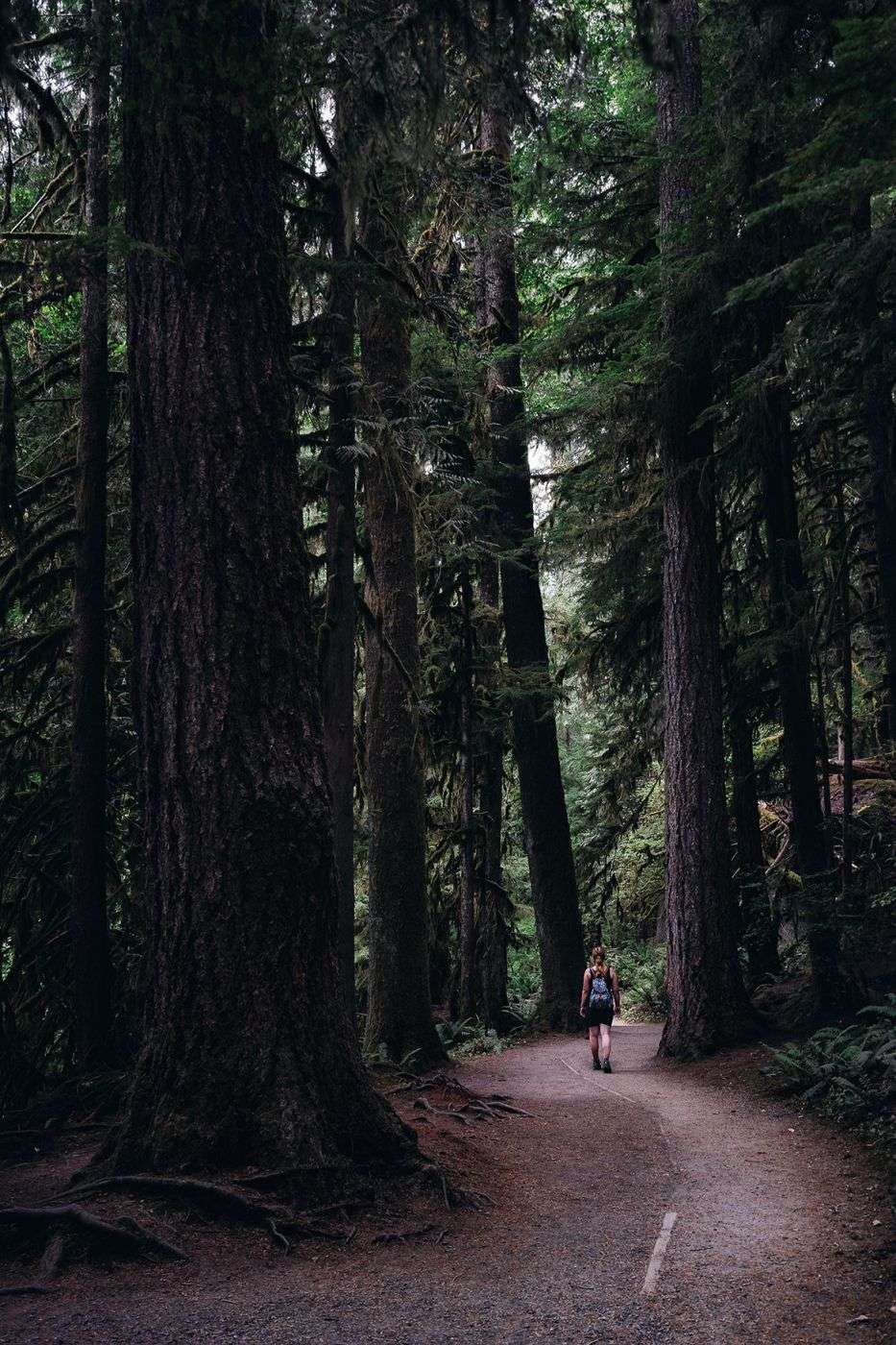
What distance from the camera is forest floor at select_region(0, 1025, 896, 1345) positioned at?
427 centimetres

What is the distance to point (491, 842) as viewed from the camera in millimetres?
18031

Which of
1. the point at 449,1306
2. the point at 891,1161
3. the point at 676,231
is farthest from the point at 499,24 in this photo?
the point at 891,1161

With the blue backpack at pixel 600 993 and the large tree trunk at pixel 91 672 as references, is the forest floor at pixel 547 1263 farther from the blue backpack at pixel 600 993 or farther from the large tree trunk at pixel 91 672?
the blue backpack at pixel 600 993

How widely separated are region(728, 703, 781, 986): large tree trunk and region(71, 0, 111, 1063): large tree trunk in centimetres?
912

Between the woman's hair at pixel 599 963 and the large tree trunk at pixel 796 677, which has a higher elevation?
the large tree trunk at pixel 796 677

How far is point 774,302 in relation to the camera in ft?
38.2

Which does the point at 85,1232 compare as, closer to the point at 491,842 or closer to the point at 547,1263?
the point at 547,1263

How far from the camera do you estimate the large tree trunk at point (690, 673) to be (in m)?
12.1

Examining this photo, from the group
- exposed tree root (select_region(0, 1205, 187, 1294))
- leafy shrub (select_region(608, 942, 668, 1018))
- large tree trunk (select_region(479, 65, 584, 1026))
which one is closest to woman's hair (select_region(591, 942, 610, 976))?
large tree trunk (select_region(479, 65, 584, 1026))

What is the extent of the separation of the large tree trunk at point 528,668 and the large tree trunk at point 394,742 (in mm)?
3849

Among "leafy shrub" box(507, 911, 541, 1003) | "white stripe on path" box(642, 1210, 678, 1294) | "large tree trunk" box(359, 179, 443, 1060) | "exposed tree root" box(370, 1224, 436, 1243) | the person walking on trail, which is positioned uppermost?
"large tree trunk" box(359, 179, 443, 1060)

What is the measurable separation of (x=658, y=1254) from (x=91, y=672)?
6.11 meters

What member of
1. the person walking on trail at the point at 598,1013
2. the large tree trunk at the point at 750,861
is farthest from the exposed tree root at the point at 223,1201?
the large tree trunk at the point at 750,861

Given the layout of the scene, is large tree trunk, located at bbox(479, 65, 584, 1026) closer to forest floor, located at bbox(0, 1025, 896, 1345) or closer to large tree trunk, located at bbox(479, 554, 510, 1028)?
large tree trunk, located at bbox(479, 554, 510, 1028)
